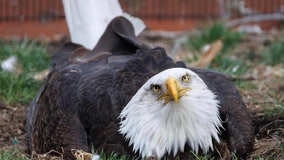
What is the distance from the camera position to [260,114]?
22.2 ft

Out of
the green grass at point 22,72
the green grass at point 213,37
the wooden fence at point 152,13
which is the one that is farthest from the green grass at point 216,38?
the wooden fence at point 152,13

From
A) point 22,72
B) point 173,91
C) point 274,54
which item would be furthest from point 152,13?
point 173,91

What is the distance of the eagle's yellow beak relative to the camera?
5.17 m

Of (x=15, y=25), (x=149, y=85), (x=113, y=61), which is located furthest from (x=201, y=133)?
(x=15, y=25)

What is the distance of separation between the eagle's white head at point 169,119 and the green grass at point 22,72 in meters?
2.50

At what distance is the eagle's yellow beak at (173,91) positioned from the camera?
17.0 feet

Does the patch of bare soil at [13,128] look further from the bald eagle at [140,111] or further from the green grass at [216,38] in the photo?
the green grass at [216,38]

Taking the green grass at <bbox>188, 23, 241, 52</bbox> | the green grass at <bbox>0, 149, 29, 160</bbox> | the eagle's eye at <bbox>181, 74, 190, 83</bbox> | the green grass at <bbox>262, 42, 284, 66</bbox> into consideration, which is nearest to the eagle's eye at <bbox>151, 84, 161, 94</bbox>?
the eagle's eye at <bbox>181, 74, 190, 83</bbox>

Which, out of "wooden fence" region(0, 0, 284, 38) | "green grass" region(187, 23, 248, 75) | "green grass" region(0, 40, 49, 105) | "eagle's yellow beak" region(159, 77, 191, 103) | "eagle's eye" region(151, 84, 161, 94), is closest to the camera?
"eagle's yellow beak" region(159, 77, 191, 103)

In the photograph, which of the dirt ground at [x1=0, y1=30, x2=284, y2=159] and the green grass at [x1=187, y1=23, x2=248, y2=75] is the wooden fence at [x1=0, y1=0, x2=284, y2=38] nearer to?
the green grass at [x1=187, y1=23, x2=248, y2=75]

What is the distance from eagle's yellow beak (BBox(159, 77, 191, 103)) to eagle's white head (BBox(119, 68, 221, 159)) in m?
0.02

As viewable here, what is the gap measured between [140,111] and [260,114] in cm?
170

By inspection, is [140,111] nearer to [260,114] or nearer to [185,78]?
[185,78]

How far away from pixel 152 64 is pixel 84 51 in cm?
121
